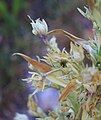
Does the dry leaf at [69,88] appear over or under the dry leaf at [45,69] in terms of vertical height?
under

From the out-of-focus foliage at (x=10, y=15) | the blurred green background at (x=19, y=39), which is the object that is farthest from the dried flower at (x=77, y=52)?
the out-of-focus foliage at (x=10, y=15)

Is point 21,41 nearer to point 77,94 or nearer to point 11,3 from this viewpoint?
point 11,3

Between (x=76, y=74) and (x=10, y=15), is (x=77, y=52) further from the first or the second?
(x=10, y=15)

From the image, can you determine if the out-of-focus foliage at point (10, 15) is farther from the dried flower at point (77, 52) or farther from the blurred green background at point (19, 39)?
the dried flower at point (77, 52)

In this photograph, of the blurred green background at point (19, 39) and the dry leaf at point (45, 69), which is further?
the blurred green background at point (19, 39)

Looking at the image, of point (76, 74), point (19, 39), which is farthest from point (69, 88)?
point (19, 39)

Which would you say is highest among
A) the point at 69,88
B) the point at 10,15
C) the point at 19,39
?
the point at 10,15

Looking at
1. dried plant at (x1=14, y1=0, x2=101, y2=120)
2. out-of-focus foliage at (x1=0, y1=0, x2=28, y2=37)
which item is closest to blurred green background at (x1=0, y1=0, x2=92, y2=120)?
out-of-focus foliage at (x1=0, y1=0, x2=28, y2=37)

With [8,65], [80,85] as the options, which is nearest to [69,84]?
[80,85]
